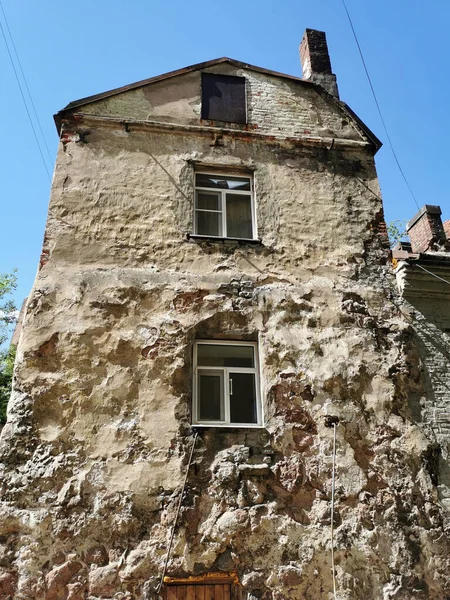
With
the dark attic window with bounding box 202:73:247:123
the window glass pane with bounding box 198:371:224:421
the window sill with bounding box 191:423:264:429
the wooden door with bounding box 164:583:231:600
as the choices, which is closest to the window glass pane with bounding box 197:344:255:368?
the window glass pane with bounding box 198:371:224:421

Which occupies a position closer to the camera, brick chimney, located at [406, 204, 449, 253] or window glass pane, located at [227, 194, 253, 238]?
window glass pane, located at [227, 194, 253, 238]

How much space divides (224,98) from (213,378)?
5.14 metres

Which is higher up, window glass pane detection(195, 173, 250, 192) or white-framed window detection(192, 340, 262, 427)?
window glass pane detection(195, 173, 250, 192)

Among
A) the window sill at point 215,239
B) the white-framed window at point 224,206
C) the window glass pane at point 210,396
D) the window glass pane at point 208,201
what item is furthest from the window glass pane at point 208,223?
the window glass pane at point 210,396

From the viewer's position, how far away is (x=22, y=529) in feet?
18.2

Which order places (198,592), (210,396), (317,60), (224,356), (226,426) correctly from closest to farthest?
1. (198,592)
2. (226,426)
3. (210,396)
4. (224,356)
5. (317,60)

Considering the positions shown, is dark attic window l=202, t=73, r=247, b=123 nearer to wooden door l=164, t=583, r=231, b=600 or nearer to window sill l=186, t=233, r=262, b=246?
window sill l=186, t=233, r=262, b=246

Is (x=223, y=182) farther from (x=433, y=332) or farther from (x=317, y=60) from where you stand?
(x=433, y=332)

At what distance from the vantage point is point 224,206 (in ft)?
26.5

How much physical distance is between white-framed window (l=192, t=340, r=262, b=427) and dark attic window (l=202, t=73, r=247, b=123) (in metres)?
4.18

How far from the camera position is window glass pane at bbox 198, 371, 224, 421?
6.51m

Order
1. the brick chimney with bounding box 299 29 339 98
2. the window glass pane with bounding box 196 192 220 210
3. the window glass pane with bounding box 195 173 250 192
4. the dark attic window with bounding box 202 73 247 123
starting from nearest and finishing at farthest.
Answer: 1. the window glass pane with bounding box 196 192 220 210
2. the window glass pane with bounding box 195 173 250 192
3. the dark attic window with bounding box 202 73 247 123
4. the brick chimney with bounding box 299 29 339 98

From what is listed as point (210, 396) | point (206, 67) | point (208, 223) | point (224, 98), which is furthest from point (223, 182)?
point (210, 396)

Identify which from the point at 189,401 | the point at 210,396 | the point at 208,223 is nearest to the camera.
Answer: the point at 189,401
